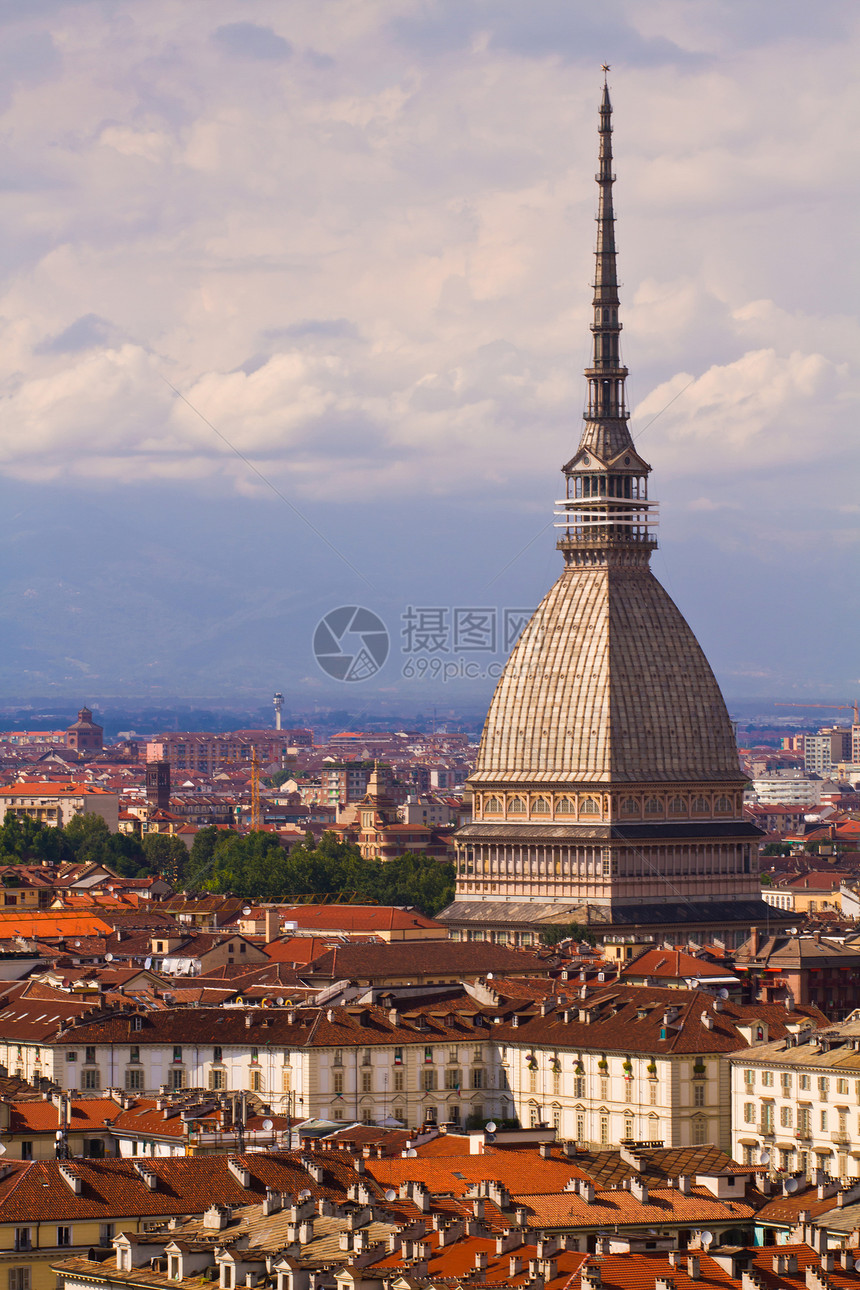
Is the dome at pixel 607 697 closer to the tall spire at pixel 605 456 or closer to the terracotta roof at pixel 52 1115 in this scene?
the tall spire at pixel 605 456

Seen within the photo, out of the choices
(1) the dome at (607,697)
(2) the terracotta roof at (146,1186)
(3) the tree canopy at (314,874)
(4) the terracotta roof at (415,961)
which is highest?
(1) the dome at (607,697)

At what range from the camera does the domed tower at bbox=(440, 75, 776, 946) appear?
495 ft

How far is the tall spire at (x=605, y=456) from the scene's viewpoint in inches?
6299

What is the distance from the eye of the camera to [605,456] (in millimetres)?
161250

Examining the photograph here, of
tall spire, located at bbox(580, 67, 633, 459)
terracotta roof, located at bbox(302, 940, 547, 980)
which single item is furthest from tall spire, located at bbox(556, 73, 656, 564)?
terracotta roof, located at bbox(302, 940, 547, 980)

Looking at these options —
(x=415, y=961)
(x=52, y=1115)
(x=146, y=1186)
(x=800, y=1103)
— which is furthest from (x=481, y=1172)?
(x=415, y=961)

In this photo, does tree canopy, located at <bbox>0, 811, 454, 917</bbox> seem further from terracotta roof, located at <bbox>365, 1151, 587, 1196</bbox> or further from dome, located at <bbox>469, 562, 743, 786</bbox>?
terracotta roof, located at <bbox>365, 1151, 587, 1196</bbox>

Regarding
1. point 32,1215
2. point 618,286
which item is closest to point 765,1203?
point 32,1215

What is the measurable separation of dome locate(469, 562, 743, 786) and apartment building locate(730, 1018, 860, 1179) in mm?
70391

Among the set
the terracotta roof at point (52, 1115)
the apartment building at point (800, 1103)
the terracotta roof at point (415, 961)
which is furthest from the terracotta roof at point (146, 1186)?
the terracotta roof at point (415, 961)

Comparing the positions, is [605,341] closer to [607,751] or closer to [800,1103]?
[607,751]

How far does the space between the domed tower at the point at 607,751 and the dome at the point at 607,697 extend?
0.28 ft

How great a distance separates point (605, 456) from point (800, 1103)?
3290 inches

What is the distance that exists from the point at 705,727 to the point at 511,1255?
10154cm
